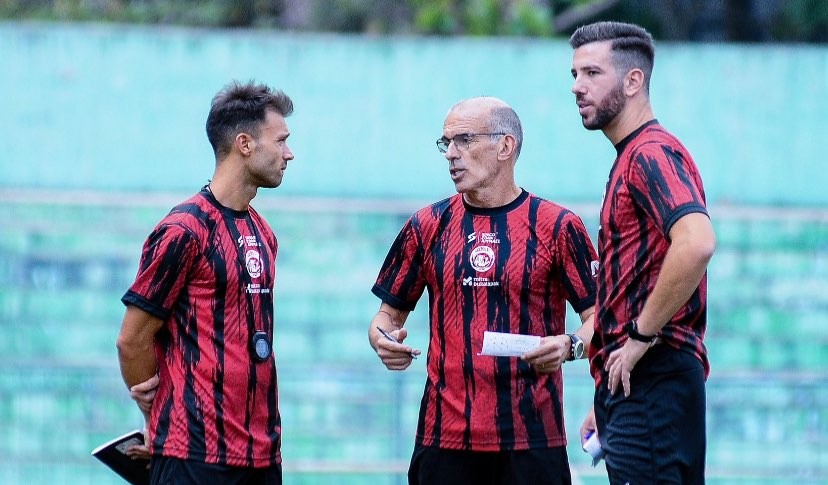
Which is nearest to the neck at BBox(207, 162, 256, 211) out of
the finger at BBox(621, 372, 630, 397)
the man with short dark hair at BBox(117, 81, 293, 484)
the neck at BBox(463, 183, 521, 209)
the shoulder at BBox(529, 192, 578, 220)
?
the man with short dark hair at BBox(117, 81, 293, 484)

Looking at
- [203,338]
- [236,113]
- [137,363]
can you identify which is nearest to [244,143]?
[236,113]

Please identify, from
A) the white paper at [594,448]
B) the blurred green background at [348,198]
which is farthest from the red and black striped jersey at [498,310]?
the blurred green background at [348,198]

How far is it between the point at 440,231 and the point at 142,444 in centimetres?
120

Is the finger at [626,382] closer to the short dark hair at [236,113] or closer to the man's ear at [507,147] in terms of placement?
the man's ear at [507,147]

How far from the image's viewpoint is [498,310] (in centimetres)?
405

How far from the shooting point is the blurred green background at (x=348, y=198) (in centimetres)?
728

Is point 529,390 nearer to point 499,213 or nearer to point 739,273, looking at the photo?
point 499,213

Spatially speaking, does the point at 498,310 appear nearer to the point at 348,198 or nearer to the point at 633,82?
the point at 633,82

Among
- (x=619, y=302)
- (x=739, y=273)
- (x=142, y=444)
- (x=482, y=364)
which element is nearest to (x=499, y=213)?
(x=482, y=364)

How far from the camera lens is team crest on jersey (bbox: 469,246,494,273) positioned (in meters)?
4.07

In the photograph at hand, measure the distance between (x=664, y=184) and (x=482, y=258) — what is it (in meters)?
0.93

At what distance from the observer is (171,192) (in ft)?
24.4

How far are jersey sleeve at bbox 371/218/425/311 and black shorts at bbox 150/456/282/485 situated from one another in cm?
79

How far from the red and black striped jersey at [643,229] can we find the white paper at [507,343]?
382 mm
